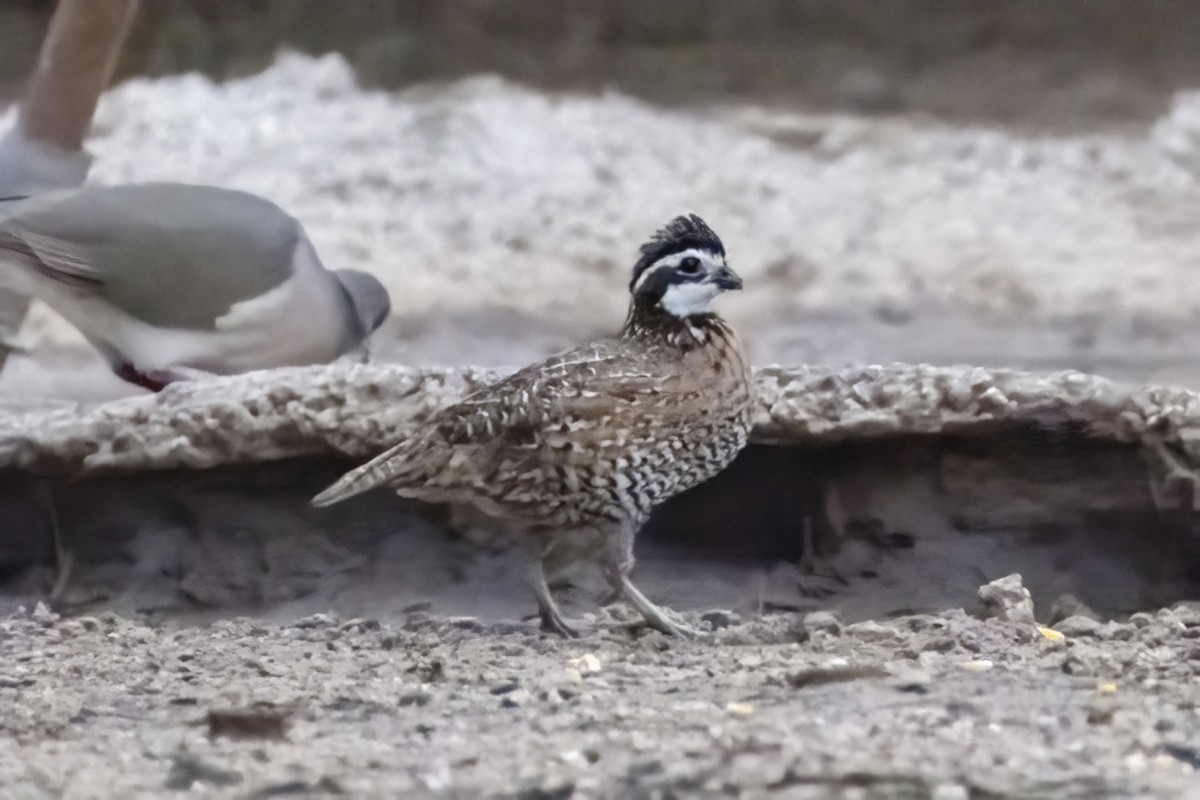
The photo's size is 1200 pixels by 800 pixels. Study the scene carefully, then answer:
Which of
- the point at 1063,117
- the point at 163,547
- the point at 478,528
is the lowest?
the point at 163,547

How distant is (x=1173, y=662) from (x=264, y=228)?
6.36ft

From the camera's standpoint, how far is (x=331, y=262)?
2.73 metres

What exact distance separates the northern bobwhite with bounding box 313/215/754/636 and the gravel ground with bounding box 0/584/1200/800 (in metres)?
0.23

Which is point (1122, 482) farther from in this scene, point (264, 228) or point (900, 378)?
point (264, 228)

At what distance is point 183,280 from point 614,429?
1084 millimetres

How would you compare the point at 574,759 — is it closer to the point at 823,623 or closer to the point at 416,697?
the point at 416,697

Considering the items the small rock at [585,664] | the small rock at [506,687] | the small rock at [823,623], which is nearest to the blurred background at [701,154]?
the small rock at [823,623]

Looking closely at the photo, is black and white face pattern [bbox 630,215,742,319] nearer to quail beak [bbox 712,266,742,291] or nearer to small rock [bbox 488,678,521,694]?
quail beak [bbox 712,266,742,291]

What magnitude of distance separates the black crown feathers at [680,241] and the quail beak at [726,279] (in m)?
0.05

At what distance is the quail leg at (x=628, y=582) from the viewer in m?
2.17

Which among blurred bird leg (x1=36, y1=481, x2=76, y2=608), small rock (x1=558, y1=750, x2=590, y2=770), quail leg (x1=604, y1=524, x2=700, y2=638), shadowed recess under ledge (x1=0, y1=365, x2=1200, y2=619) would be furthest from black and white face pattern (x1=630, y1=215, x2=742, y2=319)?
blurred bird leg (x1=36, y1=481, x2=76, y2=608)

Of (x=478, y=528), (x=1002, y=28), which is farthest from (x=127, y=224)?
(x=1002, y=28)

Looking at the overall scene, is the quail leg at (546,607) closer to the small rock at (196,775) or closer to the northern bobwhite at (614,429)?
the northern bobwhite at (614,429)

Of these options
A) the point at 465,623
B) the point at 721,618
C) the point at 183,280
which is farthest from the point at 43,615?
the point at 721,618
